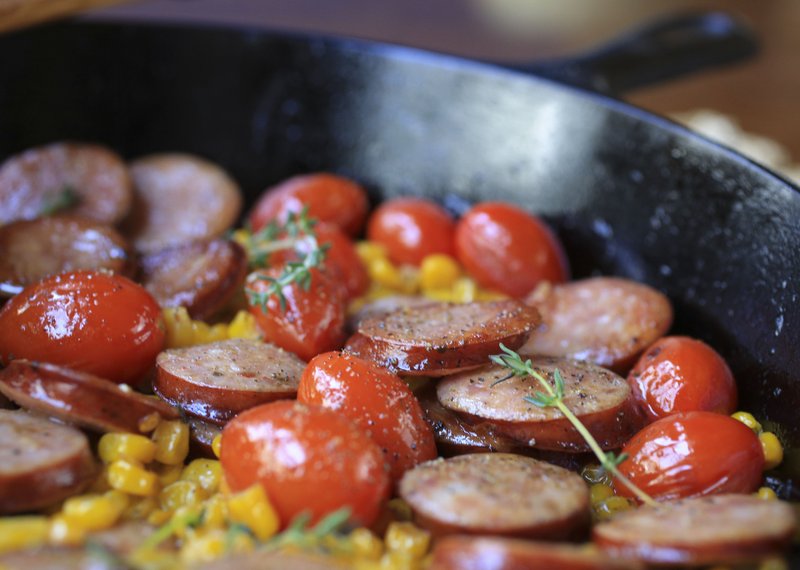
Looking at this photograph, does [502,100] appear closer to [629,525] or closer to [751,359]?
[751,359]

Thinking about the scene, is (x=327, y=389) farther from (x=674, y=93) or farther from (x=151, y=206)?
(x=674, y=93)

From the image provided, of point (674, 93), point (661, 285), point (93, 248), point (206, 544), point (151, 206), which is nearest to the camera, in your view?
point (206, 544)

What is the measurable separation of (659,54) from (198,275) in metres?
1.97

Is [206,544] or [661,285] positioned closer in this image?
[206,544]

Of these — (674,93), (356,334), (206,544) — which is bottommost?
(206,544)

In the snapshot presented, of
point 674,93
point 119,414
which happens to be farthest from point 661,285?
point 674,93

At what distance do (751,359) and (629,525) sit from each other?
92 cm

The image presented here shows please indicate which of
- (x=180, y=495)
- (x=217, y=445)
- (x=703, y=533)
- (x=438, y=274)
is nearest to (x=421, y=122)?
(x=438, y=274)

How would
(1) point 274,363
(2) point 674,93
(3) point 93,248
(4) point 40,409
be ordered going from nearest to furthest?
(4) point 40,409 → (1) point 274,363 → (3) point 93,248 → (2) point 674,93

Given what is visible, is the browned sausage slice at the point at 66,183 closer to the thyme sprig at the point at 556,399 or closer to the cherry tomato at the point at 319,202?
the cherry tomato at the point at 319,202

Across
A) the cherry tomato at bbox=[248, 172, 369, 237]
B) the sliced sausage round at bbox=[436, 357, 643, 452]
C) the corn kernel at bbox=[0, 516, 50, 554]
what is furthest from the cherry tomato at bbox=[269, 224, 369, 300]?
the corn kernel at bbox=[0, 516, 50, 554]

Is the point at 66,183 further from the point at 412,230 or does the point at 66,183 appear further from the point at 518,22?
the point at 518,22

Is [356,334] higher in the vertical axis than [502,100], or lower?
lower

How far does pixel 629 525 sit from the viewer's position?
1819 mm
